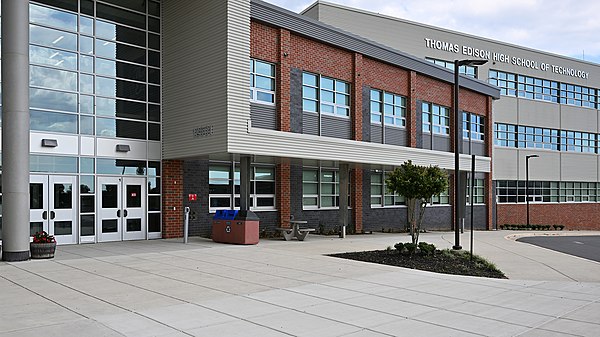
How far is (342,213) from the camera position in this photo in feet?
80.2

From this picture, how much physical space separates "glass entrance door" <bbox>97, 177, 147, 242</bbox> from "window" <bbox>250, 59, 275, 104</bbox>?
17.9 feet

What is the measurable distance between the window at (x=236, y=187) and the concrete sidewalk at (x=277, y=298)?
6.22 metres

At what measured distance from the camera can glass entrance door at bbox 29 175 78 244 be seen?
18219 mm

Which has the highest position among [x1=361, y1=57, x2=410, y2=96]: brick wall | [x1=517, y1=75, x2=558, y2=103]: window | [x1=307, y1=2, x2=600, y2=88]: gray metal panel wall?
[x1=307, y1=2, x2=600, y2=88]: gray metal panel wall

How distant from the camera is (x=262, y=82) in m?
22.2

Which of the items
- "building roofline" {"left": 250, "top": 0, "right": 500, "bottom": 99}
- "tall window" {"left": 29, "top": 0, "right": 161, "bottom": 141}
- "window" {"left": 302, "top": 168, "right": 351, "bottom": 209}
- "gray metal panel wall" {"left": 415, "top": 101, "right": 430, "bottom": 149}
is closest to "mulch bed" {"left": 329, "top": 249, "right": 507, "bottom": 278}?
"window" {"left": 302, "top": 168, "right": 351, "bottom": 209}

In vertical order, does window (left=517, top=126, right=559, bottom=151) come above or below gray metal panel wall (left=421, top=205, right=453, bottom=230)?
above

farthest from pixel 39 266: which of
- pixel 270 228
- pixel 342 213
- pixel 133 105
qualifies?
pixel 342 213

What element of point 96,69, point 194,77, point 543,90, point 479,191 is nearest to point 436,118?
point 479,191

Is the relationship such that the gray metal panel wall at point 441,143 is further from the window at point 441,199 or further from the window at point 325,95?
the window at point 325,95

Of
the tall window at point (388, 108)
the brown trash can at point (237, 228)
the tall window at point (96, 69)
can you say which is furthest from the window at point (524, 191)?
the tall window at point (96, 69)

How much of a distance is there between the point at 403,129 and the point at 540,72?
842 inches

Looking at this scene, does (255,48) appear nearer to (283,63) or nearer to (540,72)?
(283,63)

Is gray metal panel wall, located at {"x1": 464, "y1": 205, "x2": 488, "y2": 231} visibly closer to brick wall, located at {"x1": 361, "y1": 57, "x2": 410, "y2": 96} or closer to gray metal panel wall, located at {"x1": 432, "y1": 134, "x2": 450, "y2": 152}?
gray metal panel wall, located at {"x1": 432, "y1": 134, "x2": 450, "y2": 152}
